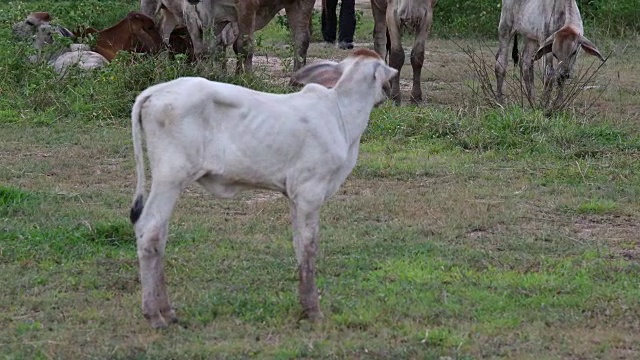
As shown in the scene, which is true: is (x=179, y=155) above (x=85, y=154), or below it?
above

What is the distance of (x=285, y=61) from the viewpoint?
1173 cm

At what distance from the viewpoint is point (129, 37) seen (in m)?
12.5

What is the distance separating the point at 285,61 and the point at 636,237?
5435 millimetres

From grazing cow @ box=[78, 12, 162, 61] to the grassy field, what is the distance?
145cm

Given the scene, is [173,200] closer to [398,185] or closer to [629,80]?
[398,185]

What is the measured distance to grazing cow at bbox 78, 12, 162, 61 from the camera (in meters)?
12.4

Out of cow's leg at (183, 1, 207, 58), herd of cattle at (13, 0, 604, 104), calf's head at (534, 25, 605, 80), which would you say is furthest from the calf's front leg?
cow's leg at (183, 1, 207, 58)

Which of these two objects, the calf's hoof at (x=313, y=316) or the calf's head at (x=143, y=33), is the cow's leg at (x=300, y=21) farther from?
the calf's hoof at (x=313, y=316)

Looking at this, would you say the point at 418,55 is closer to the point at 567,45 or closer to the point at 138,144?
the point at 567,45

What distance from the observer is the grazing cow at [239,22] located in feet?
38.0

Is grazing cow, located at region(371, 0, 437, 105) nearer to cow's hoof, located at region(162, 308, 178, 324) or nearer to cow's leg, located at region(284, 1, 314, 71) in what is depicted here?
cow's leg, located at region(284, 1, 314, 71)

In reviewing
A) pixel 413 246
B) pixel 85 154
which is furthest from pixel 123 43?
pixel 413 246

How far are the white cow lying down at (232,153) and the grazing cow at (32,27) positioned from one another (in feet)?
23.0

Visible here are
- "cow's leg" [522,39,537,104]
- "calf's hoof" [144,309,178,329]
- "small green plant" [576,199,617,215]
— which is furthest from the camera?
"cow's leg" [522,39,537,104]
